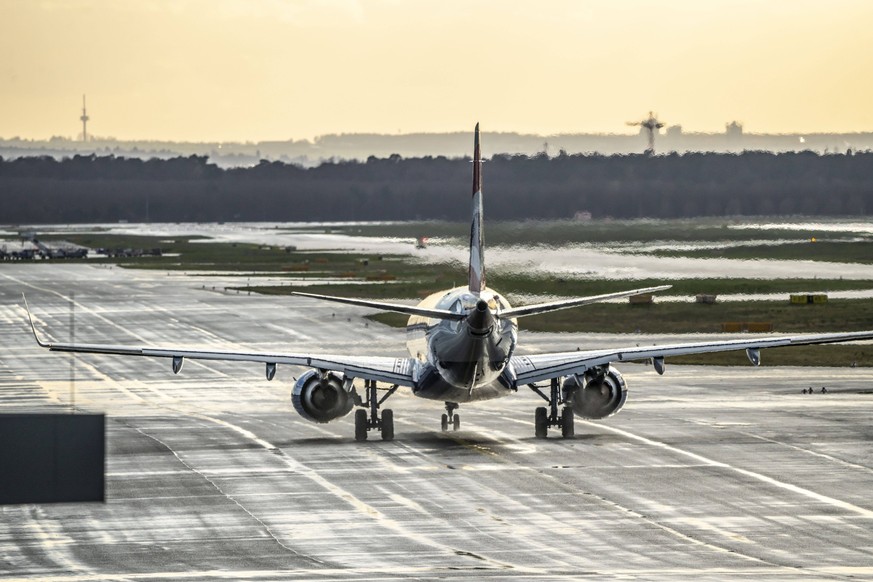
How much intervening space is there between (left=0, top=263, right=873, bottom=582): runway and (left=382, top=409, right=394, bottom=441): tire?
0.59 meters

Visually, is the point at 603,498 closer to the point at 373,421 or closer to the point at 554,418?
the point at 554,418

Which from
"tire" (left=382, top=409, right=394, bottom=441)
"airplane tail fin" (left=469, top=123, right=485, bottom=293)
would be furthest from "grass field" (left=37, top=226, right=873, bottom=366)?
"tire" (left=382, top=409, right=394, bottom=441)

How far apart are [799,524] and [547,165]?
7893 cm

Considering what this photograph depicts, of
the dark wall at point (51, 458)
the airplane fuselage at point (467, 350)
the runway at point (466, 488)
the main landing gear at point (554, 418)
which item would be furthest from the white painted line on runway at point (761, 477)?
the dark wall at point (51, 458)

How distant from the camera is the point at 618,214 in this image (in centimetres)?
12162

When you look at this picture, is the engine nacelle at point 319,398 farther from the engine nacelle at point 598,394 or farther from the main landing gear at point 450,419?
the engine nacelle at point 598,394

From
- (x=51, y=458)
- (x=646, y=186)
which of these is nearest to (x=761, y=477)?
(x=51, y=458)

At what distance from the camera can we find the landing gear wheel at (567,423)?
2126 inches

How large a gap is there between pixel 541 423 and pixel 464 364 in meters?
6.11

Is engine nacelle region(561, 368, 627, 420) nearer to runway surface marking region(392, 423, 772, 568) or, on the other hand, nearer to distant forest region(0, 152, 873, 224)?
runway surface marking region(392, 423, 772, 568)

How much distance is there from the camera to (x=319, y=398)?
53.0 meters

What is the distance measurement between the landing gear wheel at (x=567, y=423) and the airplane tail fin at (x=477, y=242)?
519 centimetres

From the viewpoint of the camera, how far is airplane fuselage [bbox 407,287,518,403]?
4831cm

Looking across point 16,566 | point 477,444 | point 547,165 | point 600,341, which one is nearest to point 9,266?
point 547,165
